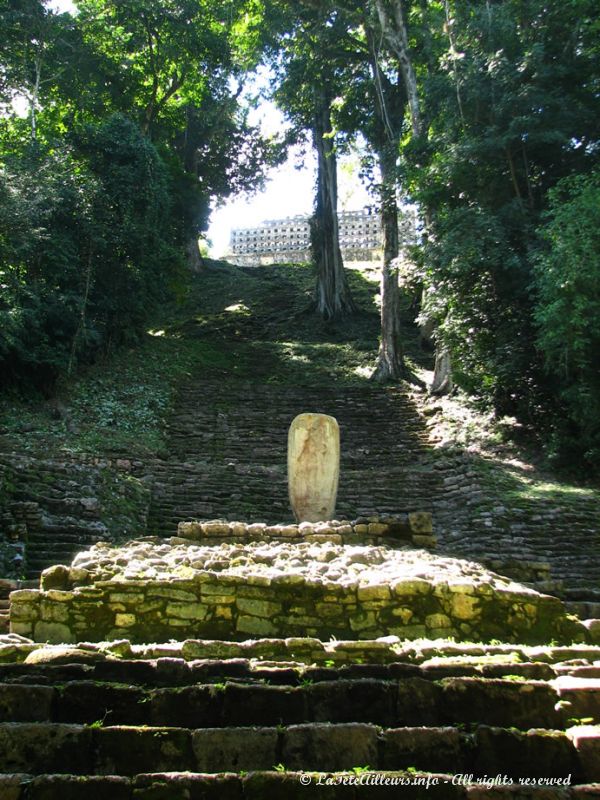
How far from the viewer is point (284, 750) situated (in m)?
2.99

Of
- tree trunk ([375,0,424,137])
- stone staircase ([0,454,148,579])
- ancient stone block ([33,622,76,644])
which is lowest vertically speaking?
ancient stone block ([33,622,76,644])

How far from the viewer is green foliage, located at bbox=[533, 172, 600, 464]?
32.9ft

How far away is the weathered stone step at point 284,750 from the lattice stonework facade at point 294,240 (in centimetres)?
2730

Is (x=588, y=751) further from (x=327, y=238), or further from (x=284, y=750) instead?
(x=327, y=238)

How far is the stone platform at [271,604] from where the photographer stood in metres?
4.99

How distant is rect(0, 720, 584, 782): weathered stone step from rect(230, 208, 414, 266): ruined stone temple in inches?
1069

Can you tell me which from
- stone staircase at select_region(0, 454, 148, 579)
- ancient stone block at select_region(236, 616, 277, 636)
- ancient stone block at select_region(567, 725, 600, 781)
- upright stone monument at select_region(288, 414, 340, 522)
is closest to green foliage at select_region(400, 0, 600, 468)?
upright stone monument at select_region(288, 414, 340, 522)

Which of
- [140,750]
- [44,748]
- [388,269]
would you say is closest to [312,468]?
[140,750]

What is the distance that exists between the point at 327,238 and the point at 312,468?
14290mm

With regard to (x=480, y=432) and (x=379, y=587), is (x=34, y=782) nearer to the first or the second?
(x=379, y=587)

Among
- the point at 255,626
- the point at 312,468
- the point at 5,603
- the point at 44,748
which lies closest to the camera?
the point at 44,748

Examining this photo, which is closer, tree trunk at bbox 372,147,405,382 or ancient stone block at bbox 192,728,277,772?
ancient stone block at bbox 192,728,277,772

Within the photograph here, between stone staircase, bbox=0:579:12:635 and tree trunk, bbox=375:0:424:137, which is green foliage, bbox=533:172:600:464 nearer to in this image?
tree trunk, bbox=375:0:424:137

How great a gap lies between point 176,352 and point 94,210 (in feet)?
14.2
